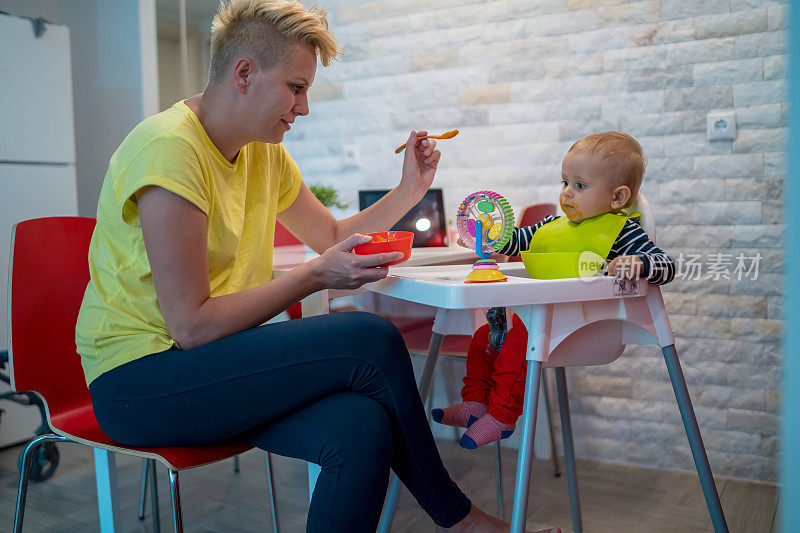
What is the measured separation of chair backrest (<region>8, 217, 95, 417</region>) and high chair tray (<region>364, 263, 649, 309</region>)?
0.69 m

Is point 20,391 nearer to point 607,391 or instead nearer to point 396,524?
point 396,524

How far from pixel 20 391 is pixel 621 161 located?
3.95 feet

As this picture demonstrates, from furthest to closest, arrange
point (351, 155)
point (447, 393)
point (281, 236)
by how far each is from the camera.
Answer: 1. point (351, 155)
2. point (447, 393)
3. point (281, 236)

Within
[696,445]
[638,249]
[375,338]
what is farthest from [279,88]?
[696,445]

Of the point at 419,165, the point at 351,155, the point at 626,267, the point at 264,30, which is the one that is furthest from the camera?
the point at 351,155

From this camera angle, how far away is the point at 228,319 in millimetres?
1146

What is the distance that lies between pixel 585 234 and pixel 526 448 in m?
0.43

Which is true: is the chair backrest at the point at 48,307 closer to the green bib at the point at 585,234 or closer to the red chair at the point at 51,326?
the red chair at the point at 51,326

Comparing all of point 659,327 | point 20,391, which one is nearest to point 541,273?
point 659,327

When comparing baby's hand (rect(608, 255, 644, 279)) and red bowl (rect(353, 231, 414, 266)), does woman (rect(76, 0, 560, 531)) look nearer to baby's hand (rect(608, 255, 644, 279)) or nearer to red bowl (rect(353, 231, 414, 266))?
red bowl (rect(353, 231, 414, 266))

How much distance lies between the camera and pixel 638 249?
48.9 inches

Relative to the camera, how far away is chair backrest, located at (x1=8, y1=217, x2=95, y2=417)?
132cm

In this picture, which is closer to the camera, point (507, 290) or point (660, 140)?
point (507, 290)

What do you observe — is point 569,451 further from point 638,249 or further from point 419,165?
point 419,165
